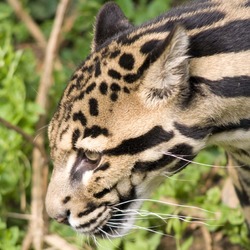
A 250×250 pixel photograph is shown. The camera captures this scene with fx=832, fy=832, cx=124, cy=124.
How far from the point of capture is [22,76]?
5609mm

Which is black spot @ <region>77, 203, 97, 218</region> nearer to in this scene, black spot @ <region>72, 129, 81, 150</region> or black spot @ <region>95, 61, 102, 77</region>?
black spot @ <region>72, 129, 81, 150</region>

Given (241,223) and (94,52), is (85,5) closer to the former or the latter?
(241,223)

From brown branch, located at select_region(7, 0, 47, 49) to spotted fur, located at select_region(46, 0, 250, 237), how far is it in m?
3.05

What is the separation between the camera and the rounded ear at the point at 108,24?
3.75 meters

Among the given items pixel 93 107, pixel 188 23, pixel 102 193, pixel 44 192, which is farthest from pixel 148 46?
pixel 44 192

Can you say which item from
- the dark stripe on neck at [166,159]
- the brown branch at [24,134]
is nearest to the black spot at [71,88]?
the dark stripe on neck at [166,159]

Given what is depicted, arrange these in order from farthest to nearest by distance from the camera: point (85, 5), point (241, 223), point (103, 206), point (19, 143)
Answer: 1. point (85, 5)
2. point (19, 143)
3. point (241, 223)
4. point (103, 206)

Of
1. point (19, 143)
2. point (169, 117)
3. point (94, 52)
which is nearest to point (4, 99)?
point (19, 143)

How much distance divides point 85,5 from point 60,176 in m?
2.97

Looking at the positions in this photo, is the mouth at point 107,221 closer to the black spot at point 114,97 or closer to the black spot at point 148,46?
the black spot at point 114,97

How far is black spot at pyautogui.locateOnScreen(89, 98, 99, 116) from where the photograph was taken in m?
3.46

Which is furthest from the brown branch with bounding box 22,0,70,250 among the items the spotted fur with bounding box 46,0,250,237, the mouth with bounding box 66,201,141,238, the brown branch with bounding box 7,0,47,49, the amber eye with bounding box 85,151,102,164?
the amber eye with bounding box 85,151,102,164

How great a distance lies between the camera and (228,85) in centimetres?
342

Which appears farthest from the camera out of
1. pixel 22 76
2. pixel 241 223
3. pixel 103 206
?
pixel 22 76
